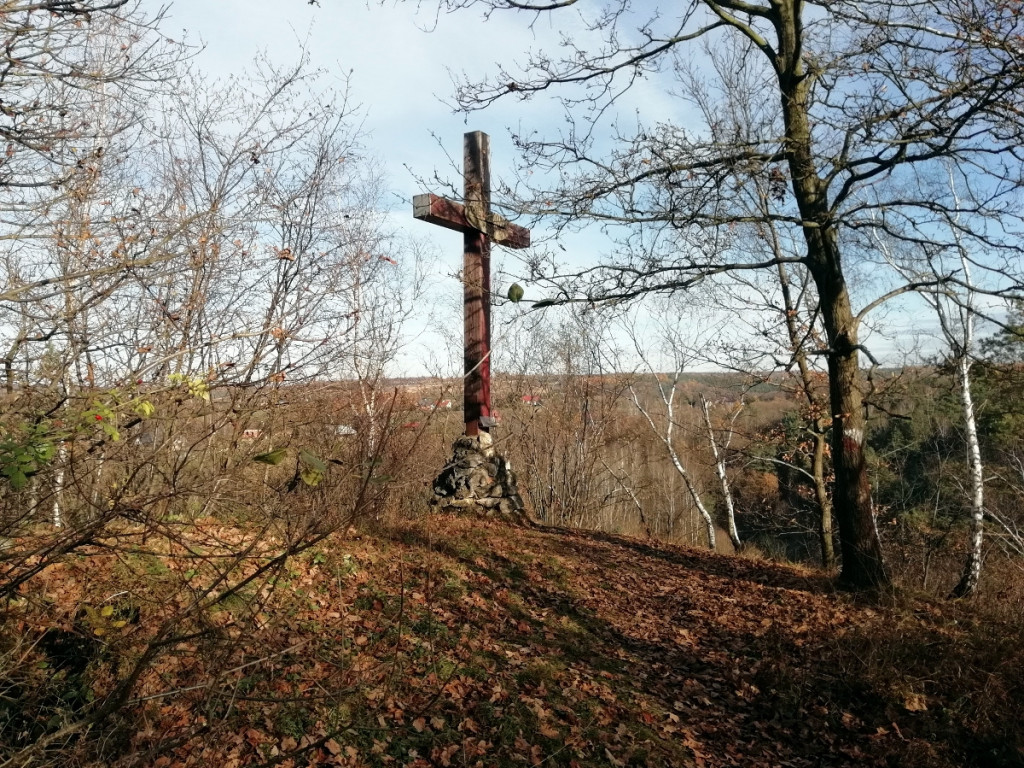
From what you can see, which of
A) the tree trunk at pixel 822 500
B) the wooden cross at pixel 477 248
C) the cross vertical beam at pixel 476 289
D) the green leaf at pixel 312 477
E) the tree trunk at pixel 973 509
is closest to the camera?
the green leaf at pixel 312 477

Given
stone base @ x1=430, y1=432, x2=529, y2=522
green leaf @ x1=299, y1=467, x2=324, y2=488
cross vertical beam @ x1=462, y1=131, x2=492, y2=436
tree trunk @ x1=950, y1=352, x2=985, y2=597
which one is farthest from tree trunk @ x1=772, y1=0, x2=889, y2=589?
Answer: green leaf @ x1=299, y1=467, x2=324, y2=488

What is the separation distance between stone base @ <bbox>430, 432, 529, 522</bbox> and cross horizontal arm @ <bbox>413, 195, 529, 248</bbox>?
2274 millimetres

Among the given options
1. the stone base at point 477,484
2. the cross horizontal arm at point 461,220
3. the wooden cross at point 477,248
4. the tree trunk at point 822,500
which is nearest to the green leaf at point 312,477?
the wooden cross at point 477,248

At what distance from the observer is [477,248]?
749 centimetres

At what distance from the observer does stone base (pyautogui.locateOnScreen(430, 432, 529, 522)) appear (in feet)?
25.0

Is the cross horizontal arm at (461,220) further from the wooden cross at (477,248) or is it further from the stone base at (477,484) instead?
the stone base at (477,484)

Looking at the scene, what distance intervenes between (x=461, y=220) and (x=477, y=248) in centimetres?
40

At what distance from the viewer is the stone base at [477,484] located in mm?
7613

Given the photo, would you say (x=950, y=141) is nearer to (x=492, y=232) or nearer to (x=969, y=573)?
(x=492, y=232)

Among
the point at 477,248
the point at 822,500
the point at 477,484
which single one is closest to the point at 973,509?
the point at 822,500

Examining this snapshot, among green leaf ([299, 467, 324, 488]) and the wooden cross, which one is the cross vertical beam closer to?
the wooden cross

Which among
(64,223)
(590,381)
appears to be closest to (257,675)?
(64,223)

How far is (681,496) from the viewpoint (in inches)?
861

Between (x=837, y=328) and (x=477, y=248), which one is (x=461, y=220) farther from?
(x=837, y=328)
